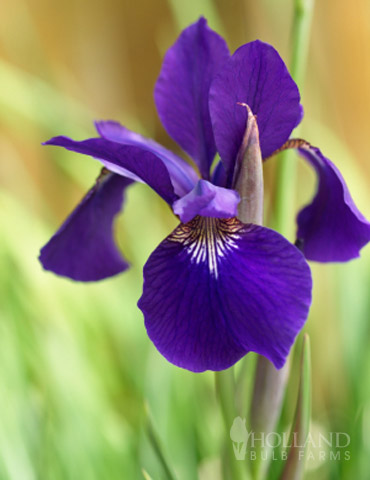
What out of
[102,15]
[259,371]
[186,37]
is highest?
[102,15]

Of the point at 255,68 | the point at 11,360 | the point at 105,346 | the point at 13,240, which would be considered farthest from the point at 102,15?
the point at 255,68

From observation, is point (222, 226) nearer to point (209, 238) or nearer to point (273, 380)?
point (209, 238)

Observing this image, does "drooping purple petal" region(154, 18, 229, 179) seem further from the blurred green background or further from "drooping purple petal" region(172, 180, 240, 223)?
the blurred green background

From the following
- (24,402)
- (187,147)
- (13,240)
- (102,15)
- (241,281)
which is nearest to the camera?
(241,281)

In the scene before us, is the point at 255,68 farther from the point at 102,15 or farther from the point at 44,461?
the point at 102,15

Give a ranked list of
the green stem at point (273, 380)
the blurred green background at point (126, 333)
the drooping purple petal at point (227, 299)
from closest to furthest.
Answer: the drooping purple petal at point (227, 299), the green stem at point (273, 380), the blurred green background at point (126, 333)
